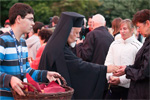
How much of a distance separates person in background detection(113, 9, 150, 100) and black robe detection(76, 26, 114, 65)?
165 centimetres

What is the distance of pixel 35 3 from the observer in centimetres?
4644

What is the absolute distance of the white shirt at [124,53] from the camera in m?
4.78

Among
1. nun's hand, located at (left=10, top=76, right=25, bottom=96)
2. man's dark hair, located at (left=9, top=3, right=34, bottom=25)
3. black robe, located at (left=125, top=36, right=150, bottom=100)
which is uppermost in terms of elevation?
man's dark hair, located at (left=9, top=3, right=34, bottom=25)

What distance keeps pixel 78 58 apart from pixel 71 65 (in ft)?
0.61

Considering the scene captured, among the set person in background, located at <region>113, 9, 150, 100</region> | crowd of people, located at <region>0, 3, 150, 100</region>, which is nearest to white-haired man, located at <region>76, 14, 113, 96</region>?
crowd of people, located at <region>0, 3, 150, 100</region>

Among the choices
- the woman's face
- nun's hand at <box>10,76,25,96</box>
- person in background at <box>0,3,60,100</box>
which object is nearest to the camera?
nun's hand at <box>10,76,25,96</box>

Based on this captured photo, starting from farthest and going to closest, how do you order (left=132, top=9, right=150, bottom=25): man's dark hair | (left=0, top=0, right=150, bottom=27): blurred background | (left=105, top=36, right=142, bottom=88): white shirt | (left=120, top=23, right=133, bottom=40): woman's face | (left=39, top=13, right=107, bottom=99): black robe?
(left=0, top=0, right=150, bottom=27): blurred background → (left=120, top=23, right=133, bottom=40): woman's face → (left=105, top=36, right=142, bottom=88): white shirt → (left=132, top=9, right=150, bottom=25): man's dark hair → (left=39, top=13, right=107, bottom=99): black robe

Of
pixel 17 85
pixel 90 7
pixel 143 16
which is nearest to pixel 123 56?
pixel 143 16

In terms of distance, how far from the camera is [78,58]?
13.6 feet

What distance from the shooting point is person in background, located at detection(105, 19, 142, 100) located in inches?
188

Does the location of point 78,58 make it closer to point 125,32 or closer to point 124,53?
point 124,53

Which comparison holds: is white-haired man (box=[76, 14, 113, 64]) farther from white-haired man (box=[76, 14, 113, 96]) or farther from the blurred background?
the blurred background

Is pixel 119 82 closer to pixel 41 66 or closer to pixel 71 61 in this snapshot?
pixel 71 61

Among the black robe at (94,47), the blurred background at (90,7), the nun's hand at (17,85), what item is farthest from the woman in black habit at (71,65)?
the blurred background at (90,7)
